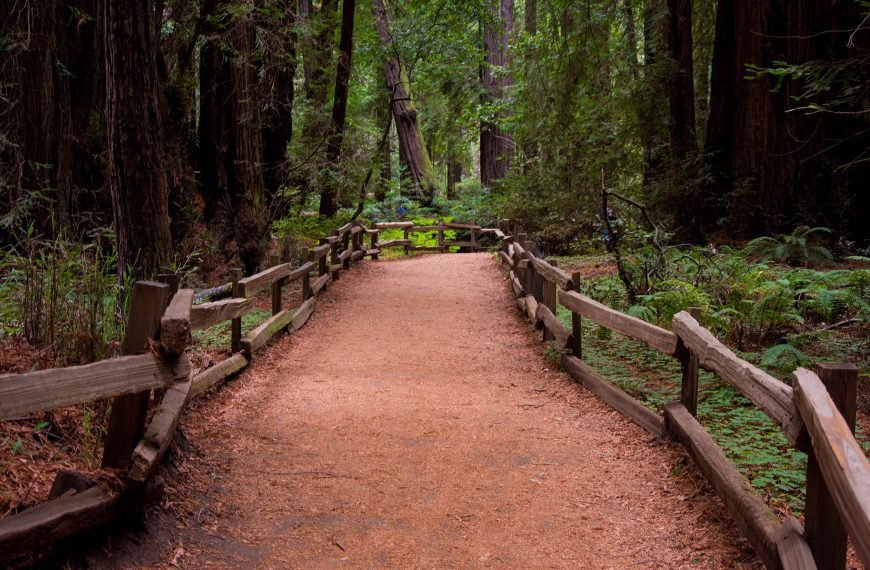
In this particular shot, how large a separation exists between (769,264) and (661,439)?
696cm

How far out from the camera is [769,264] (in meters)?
11.3

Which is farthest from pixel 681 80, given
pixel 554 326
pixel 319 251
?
pixel 554 326

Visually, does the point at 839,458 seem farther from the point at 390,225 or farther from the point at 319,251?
the point at 390,225

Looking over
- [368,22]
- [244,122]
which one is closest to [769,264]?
[244,122]

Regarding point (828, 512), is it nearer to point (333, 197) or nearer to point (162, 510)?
point (162, 510)

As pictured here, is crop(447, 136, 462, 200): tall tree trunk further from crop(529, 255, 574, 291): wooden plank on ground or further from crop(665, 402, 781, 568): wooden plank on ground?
crop(665, 402, 781, 568): wooden plank on ground

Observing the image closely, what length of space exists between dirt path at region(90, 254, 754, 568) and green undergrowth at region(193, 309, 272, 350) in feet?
2.18

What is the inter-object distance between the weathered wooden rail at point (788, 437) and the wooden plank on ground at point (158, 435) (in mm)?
3142

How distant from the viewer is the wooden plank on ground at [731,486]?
3439mm

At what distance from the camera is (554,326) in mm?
8602

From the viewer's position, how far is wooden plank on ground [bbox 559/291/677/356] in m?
5.41

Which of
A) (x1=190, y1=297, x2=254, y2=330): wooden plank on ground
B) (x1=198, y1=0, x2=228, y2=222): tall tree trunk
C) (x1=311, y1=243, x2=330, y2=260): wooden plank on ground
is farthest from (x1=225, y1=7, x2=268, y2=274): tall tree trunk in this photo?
(x1=190, y1=297, x2=254, y2=330): wooden plank on ground

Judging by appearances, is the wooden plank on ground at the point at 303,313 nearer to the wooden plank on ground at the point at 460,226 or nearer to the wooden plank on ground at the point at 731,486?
the wooden plank on ground at the point at 731,486

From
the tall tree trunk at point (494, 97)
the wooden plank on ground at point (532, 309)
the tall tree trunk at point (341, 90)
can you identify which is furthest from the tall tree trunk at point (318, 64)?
the tall tree trunk at point (494, 97)
